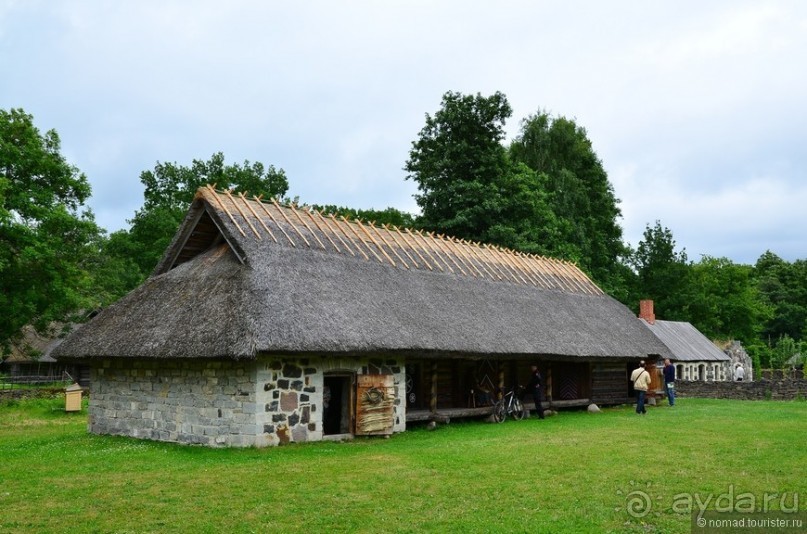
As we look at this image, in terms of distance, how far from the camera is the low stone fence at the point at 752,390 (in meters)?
29.6

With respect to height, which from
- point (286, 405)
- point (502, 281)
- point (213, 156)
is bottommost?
point (286, 405)

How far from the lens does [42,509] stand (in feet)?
30.9

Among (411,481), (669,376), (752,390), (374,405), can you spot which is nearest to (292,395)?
(374,405)

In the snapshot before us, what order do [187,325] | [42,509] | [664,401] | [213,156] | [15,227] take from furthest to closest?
[213,156], [664,401], [15,227], [187,325], [42,509]

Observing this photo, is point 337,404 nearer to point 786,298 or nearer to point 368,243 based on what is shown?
point 368,243

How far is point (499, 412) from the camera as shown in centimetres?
2152

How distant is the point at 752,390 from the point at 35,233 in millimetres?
30351

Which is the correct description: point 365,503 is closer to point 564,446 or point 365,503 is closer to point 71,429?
point 564,446

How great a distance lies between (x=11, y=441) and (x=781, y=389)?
28.3m

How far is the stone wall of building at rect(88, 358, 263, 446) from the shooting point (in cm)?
1517

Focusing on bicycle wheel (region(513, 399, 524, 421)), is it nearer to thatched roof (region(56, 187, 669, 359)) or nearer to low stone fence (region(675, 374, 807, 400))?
thatched roof (region(56, 187, 669, 359))

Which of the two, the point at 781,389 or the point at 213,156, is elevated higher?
the point at 213,156

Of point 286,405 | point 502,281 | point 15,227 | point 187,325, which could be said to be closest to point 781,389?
point 502,281

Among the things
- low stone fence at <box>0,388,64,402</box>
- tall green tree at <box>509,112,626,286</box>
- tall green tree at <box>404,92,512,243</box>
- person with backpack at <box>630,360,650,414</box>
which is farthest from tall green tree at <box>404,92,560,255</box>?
low stone fence at <box>0,388,64,402</box>
